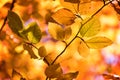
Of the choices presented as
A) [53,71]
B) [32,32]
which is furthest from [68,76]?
[32,32]

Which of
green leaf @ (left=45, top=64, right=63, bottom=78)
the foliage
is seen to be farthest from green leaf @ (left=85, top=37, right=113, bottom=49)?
green leaf @ (left=45, top=64, right=63, bottom=78)

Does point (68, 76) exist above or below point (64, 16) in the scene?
below

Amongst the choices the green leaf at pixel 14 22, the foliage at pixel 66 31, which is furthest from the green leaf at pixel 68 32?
the green leaf at pixel 14 22

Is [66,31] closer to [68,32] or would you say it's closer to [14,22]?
[68,32]

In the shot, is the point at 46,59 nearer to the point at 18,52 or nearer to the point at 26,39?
the point at 26,39

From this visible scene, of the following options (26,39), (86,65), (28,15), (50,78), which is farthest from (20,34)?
(86,65)
